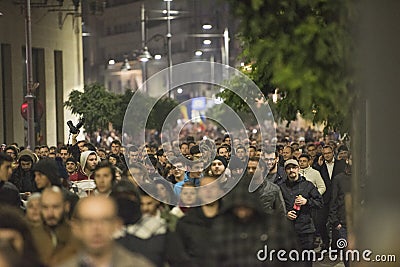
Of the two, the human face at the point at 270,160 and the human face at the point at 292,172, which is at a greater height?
the human face at the point at 270,160

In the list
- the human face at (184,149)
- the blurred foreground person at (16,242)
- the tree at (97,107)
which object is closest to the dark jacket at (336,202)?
the human face at (184,149)

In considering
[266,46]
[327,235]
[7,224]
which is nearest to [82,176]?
[327,235]

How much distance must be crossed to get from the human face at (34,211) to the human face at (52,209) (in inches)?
1.6

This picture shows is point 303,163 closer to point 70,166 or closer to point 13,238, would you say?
point 70,166

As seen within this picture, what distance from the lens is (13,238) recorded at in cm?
796

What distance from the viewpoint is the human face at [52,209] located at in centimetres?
882

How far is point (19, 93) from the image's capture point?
127 feet

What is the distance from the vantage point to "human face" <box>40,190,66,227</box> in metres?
8.82

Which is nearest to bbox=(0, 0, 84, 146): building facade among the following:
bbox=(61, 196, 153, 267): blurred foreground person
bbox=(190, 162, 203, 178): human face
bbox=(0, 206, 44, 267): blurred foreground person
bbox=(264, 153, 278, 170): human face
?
bbox=(264, 153, 278, 170): human face

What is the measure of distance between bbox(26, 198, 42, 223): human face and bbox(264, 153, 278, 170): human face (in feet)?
18.3

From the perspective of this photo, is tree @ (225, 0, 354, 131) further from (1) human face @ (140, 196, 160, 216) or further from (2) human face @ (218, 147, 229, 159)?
(2) human face @ (218, 147, 229, 159)

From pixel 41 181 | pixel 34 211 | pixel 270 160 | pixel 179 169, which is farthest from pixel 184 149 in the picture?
pixel 34 211

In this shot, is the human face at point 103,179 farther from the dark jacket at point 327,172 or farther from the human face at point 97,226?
the dark jacket at point 327,172

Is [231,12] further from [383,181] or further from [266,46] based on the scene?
[383,181]
